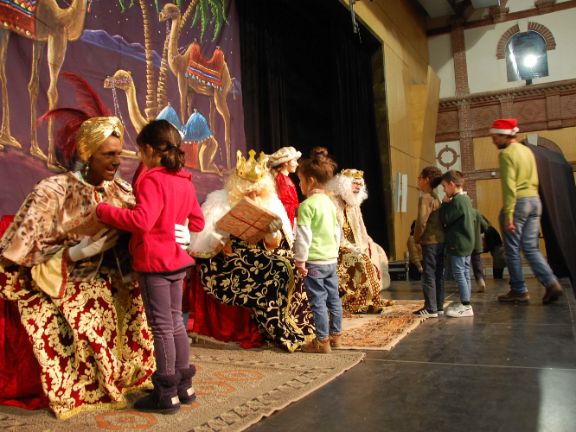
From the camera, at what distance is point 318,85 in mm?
9234

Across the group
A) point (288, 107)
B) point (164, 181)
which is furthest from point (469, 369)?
point (288, 107)

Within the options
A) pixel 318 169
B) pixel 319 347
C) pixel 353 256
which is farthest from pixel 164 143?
pixel 353 256

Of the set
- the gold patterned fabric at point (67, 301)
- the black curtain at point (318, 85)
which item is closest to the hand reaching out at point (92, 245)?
the gold patterned fabric at point (67, 301)

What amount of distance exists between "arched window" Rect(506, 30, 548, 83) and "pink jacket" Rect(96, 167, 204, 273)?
1293 cm

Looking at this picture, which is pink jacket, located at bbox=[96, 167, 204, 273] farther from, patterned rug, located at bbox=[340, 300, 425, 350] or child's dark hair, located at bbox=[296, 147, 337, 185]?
patterned rug, located at bbox=[340, 300, 425, 350]

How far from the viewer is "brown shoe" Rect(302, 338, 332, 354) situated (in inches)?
131

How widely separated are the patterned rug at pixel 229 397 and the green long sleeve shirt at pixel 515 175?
2105mm

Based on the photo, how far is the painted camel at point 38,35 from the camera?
134 inches

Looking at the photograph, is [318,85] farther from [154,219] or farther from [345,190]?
[154,219]

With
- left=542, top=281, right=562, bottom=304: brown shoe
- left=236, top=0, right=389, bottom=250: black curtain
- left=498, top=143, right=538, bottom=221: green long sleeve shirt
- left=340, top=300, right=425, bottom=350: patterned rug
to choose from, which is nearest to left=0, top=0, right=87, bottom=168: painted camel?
left=340, top=300, right=425, bottom=350: patterned rug

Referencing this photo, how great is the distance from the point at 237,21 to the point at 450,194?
336 centimetres

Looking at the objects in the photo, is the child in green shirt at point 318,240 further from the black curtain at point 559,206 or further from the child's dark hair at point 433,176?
the black curtain at point 559,206

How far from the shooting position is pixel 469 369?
2764 millimetres

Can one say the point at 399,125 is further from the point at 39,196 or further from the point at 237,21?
the point at 39,196
